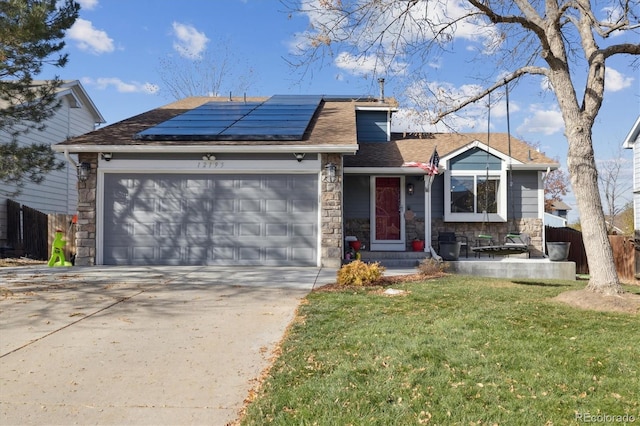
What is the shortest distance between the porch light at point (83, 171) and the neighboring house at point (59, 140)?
614 cm

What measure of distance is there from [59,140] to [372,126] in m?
12.4

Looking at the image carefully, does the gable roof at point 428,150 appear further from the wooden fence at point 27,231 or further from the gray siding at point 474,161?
the wooden fence at point 27,231

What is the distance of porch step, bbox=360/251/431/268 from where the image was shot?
11.7m

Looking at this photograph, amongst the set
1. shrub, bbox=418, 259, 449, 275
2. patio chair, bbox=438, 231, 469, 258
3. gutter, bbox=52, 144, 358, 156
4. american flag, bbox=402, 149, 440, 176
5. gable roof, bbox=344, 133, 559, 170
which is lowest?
shrub, bbox=418, 259, 449, 275

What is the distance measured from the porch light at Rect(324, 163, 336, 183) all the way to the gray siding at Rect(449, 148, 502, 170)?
4.78 metres

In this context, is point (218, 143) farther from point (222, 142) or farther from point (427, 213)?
point (427, 213)

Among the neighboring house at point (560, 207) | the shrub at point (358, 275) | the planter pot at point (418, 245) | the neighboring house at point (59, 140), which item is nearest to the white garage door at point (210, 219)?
the shrub at point (358, 275)

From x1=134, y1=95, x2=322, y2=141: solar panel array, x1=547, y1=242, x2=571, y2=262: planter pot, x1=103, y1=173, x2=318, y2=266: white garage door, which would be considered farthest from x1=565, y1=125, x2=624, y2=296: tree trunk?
x1=134, y1=95, x2=322, y2=141: solar panel array

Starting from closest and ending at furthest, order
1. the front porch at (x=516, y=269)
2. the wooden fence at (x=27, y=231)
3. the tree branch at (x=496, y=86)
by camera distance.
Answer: the tree branch at (x=496, y=86)
the front porch at (x=516, y=269)
the wooden fence at (x=27, y=231)

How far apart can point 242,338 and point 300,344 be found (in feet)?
2.42

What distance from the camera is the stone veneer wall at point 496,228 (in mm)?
13648

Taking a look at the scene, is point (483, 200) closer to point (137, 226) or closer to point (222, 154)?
point (222, 154)

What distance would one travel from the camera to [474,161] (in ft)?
44.9

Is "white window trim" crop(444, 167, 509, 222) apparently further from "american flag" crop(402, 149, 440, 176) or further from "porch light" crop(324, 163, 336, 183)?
"porch light" crop(324, 163, 336, 183)
